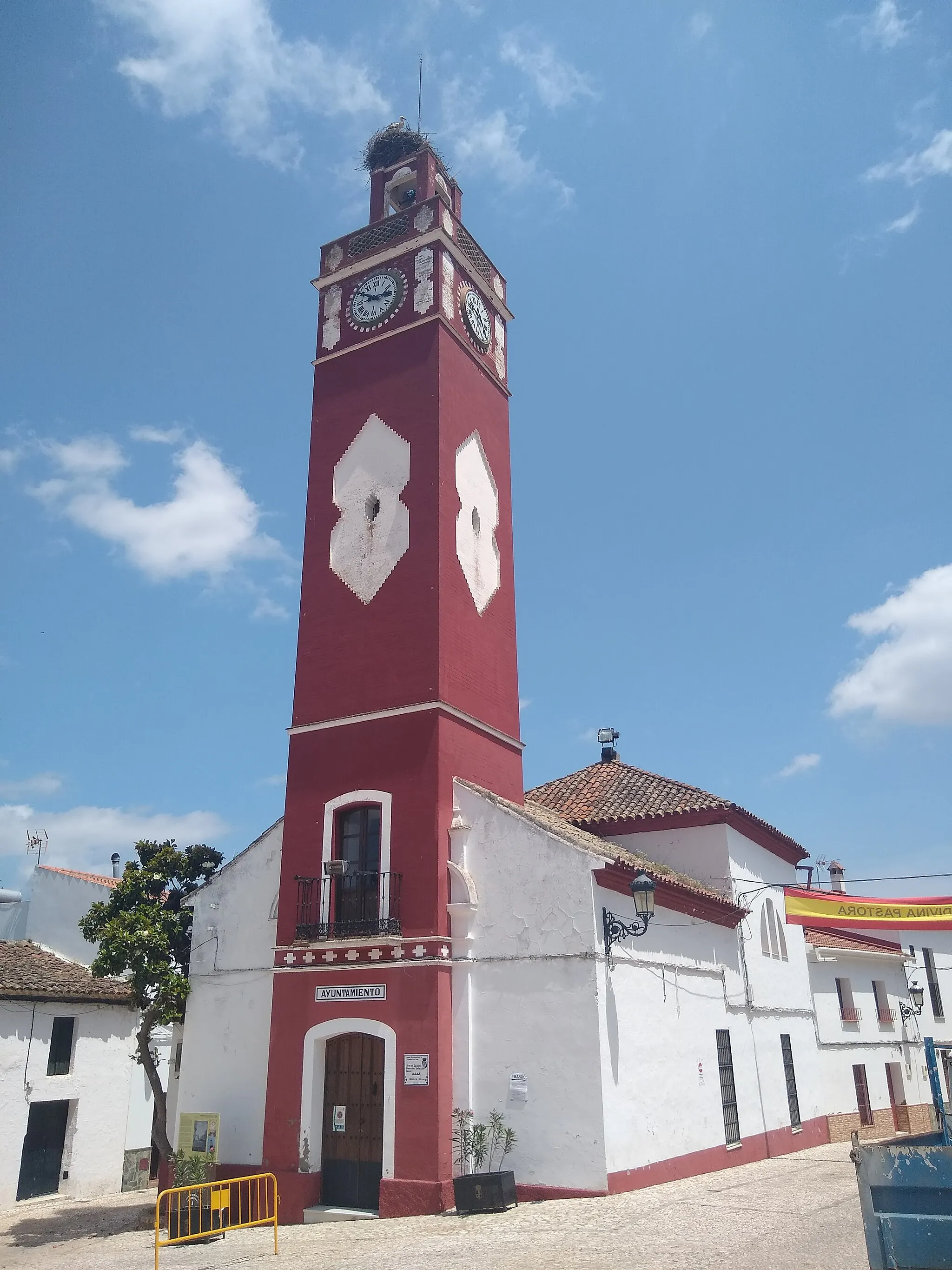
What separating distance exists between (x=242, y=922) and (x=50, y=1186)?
27.6 feet

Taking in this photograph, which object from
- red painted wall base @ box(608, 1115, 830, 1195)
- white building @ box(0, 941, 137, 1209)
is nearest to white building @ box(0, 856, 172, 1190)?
white building @ box(0, 941, 137, 1209)

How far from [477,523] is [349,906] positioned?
6.88 meters

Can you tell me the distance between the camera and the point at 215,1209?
11.9 meters

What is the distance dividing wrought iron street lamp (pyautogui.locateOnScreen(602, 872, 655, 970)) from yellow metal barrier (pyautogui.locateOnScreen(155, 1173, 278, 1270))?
5.12 m

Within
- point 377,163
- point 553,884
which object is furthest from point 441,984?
point 377,163

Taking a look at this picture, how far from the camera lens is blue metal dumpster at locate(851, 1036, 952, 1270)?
20.6 ft

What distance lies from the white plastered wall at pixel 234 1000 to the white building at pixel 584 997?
0.09 ft

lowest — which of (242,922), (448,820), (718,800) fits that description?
(242,922)

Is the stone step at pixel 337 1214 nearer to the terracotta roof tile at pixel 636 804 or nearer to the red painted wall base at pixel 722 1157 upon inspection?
the red painted wall base at pixel 722 1157

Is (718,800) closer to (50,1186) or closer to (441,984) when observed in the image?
(441,984)

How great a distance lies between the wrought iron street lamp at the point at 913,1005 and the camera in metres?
27.4

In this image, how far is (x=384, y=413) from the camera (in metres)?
17.2

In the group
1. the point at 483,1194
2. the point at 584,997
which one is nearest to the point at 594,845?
the point at 584,997

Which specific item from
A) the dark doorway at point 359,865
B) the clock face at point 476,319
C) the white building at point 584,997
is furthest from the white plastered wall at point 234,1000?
the clock face at point 476,319
